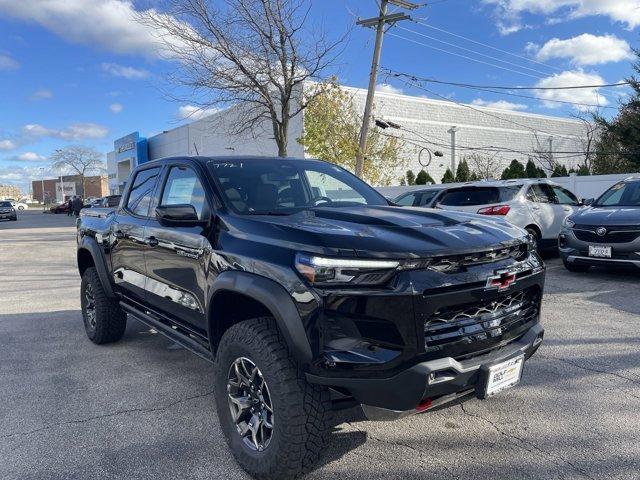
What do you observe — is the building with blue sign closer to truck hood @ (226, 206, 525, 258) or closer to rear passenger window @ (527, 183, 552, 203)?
rear passenger window @ (527, 183, 552, 203)

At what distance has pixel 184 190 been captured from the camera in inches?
154

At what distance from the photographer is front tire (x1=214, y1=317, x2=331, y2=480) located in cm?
254

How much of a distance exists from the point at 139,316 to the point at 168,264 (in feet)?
3.09

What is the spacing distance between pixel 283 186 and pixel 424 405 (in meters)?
1.92

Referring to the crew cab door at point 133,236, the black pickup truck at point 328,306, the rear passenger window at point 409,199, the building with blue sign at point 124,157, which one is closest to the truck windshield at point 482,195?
the rear passenger window at point 409,199

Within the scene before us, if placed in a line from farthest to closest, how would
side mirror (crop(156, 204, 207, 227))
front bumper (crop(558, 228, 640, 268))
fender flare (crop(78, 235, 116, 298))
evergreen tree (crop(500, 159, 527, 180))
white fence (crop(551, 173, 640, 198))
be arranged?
evergreen tree (crop(500, 159, 527, 180)) → white fence (crop(551, 173, 640, 198)) → front bumper (crop(558, 228, 640, 268)) → fender flare (crop(78, 235, 116, 298)) → side mirror (crop(156, 204, 207, 227))

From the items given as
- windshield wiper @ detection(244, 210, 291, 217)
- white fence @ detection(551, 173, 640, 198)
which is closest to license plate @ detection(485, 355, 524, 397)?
windshield wiper @ detection(244, 210, 291, 217)

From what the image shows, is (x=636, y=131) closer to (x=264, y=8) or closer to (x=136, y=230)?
(x=264, y=8)

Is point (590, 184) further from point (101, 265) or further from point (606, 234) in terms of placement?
point (101, 265)

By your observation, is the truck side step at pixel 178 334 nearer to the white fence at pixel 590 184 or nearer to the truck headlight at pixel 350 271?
the truck headlight at pixel 350 271

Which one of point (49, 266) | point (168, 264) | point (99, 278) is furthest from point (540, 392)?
point (49, 266)

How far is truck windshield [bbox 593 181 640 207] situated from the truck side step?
749 cm

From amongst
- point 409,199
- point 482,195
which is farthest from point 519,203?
point 409,199

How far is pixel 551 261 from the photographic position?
Result: 10297mm
